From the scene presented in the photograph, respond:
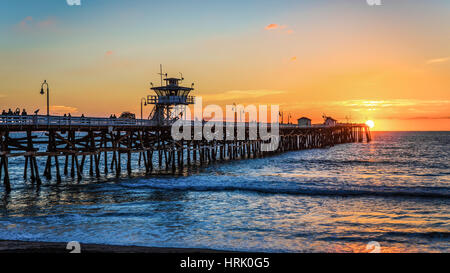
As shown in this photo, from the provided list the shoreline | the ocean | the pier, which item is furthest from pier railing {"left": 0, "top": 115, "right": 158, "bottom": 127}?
the shoreline

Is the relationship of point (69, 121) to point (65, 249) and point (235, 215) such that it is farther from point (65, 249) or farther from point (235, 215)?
point (65, 249)

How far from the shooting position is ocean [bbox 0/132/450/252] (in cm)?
1162

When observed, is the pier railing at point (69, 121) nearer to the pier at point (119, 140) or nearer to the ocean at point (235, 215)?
the pier at point (119, 140)

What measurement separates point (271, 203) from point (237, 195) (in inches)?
120

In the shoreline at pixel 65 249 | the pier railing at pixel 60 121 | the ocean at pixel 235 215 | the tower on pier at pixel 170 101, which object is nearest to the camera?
the shoreline at pixel 65 249

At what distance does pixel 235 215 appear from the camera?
1564 cm

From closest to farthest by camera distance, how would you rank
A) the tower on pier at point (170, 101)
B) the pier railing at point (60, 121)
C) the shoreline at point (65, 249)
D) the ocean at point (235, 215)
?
the shoreline at point (65, 249)
the ocean at point (235, 215)
the pier railing at point (60, 121)
the tower on pier at point (170, 101)

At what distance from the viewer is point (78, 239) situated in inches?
453

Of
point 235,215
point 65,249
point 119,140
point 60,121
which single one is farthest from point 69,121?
point 65,249

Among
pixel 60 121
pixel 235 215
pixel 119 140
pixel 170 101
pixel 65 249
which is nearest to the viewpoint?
pixel 65 249

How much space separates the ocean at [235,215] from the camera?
1162 centimetres

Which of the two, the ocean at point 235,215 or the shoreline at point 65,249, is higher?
the shoreline at point 65,249

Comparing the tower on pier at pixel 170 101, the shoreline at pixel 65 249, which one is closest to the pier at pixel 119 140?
the tower on pier at pixel 170 101
